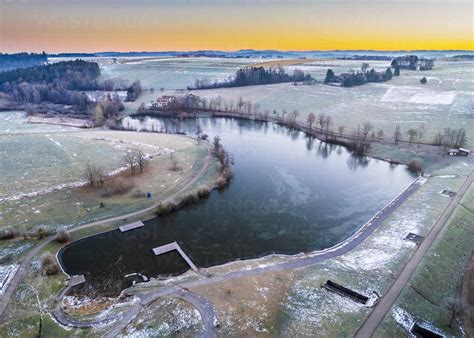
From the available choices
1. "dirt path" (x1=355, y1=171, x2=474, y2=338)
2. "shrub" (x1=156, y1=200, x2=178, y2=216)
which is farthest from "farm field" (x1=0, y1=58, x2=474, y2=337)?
"shrub" (x1=156, y1=200, x2=178, y2=216)

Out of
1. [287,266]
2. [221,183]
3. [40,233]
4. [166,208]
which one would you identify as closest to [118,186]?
[166,208]

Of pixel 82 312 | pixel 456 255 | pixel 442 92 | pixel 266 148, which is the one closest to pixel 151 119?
pixel 266 148

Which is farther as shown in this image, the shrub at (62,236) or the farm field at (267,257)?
the shrub at (62,236)

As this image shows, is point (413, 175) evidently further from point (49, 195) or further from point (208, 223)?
point (49, 195)

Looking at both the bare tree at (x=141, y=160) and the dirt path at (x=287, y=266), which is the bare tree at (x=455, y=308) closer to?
the dirt path at (x=287, y=266)

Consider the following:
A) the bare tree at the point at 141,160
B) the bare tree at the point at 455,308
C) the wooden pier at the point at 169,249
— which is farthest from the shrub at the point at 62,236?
the bare tree at the point at 455,308

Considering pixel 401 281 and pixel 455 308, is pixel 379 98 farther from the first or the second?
pixel 455 308
